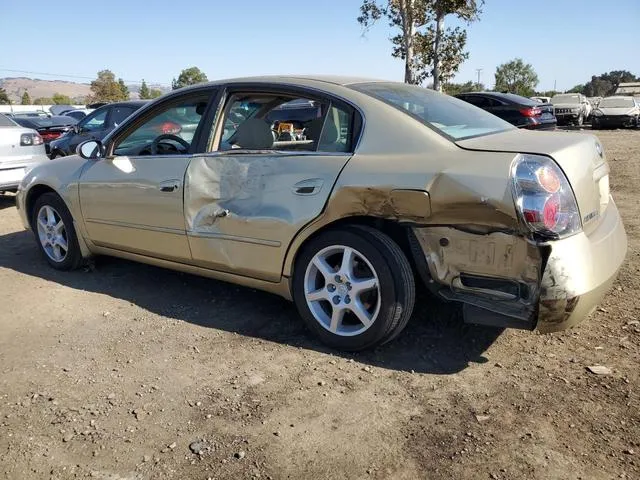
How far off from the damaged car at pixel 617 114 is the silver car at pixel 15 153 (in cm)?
2162

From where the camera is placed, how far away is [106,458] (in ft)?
7.86

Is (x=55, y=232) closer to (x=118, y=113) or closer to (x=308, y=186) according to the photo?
(x=308, y=186)

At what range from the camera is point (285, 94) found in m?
3.57

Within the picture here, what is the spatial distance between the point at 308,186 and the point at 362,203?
37 cm

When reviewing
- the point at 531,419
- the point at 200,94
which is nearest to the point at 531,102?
the point at 200,94

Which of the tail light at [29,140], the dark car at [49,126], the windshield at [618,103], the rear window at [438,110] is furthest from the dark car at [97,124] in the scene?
the windshield at [618,103]

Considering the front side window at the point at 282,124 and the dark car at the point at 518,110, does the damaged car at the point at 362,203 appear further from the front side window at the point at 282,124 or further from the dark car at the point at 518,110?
the dark car at the point at 518,110

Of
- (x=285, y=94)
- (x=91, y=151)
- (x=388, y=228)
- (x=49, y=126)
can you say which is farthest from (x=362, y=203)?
(x=49, y=126)

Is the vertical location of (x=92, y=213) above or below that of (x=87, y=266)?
above

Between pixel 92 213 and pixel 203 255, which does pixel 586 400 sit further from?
pixel 92 213

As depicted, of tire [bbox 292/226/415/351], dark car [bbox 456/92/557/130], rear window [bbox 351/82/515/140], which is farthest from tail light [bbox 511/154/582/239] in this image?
dark car [bbox 456/92/557/130]

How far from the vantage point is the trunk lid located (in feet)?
9.04

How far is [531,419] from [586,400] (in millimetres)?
343

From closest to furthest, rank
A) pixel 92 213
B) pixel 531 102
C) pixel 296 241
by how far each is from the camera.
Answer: pixel 296 241, pixel 92 213, pixel 531 102
